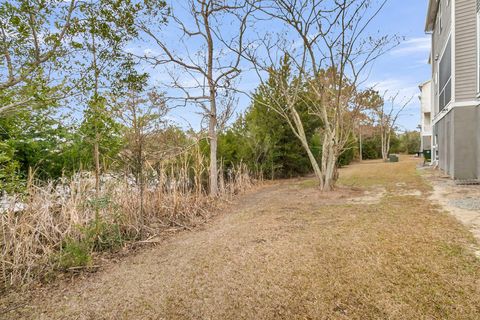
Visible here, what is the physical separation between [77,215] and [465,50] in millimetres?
10564

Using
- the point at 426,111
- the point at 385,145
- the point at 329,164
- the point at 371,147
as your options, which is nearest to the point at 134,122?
the point at 329,164

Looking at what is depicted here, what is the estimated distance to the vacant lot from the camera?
2.29 m

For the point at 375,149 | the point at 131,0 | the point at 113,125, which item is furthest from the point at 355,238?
the point at 375,149

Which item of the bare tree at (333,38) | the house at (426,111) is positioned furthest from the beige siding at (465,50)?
the house at (426,111)

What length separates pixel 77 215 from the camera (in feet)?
11.9

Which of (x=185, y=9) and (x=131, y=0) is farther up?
(x=185, y=9)

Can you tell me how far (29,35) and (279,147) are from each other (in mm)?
9226

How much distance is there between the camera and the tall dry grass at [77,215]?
3.01 meters

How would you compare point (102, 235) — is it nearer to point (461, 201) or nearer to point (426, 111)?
point (461, 201)

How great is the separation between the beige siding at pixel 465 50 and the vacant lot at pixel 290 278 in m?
5.49

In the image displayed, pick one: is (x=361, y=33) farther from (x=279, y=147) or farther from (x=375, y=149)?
(x=375, y=149)

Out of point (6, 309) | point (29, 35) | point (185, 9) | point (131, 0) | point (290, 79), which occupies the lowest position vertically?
point (6, 309)

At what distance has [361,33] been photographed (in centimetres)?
726

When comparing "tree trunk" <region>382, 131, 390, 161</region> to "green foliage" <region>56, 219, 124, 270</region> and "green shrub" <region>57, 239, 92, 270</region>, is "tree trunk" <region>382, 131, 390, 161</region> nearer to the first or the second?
"green foliage" <region>56, 219, 124, 270</region>
